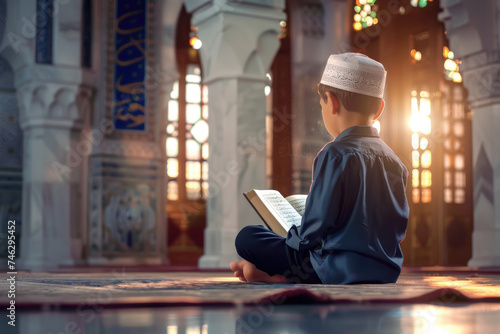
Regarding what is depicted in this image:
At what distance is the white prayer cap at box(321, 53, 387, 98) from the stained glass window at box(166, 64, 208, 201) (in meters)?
7.60

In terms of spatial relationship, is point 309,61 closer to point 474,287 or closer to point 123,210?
point 123,210

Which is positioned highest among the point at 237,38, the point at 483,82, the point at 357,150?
the point at 237,38

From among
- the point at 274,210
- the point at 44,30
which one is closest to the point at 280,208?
the point at 274,210

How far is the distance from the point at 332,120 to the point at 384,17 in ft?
24.6

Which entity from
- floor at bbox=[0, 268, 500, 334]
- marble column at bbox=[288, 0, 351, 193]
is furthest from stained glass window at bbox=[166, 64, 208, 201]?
floor at bbox=[0, 268, 500, 334]

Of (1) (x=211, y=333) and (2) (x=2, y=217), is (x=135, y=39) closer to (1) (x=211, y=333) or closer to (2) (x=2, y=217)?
(2) (x=2, y=217)

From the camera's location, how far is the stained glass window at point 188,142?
10.5 m

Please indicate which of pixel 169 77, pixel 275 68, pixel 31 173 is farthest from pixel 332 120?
pixel 275 68

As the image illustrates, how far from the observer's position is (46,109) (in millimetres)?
7688

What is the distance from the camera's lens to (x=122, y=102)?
8.65 meters

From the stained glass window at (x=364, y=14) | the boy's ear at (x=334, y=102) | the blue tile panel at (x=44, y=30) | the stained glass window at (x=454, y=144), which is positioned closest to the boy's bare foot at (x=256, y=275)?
the boy's ear at (x=334, y=102)

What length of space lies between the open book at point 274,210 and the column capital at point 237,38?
3.07 meters

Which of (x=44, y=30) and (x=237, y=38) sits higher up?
(x=44, y=30)

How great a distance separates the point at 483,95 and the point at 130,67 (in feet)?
12.8
